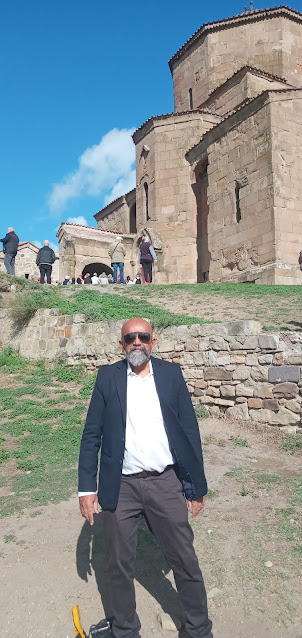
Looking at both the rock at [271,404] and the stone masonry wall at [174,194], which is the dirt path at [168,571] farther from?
the stone masonry wall at [174,194]

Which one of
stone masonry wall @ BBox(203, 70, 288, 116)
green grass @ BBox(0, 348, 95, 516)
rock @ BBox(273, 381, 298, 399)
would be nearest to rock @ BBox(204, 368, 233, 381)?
rock @ BBox(273, 381, 298, 399)

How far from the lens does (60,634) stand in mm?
2432

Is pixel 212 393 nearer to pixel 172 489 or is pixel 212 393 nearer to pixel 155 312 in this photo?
pixel 155 312

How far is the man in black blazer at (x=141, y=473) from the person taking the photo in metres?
2.32

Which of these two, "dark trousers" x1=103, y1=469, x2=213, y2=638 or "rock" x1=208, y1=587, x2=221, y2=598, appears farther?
"rock" x1=208, y1=587, x2=221, y2=598

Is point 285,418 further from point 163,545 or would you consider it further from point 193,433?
point 163,545

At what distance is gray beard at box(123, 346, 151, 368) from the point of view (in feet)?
8.34

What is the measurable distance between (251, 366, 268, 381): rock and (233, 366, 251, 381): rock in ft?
0.28

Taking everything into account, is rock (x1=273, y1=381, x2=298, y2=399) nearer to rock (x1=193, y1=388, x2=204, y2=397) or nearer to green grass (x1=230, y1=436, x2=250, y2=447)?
green grass (x1=230, y1=436, x2=250, y2=447)

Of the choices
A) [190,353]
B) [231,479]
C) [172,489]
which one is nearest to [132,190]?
[190,353]

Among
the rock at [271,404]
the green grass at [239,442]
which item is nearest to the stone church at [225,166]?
the rock at [271,404]

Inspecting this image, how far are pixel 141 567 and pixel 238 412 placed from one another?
12.6ft

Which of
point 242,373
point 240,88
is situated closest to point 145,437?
point 242,373

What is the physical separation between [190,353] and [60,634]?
5.25 meters
